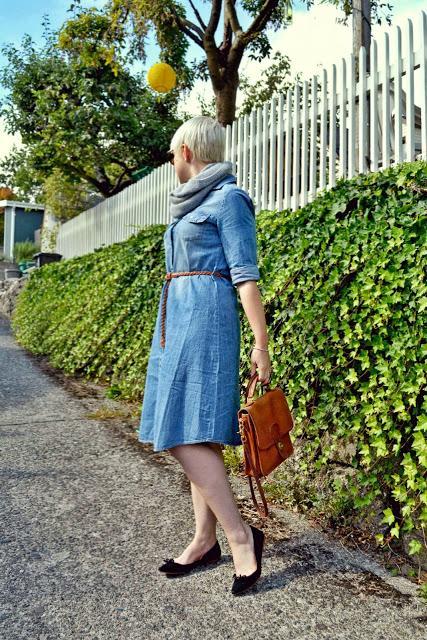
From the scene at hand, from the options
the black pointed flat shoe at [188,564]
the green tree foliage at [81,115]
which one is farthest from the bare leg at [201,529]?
the green tree foliage at [81,115]

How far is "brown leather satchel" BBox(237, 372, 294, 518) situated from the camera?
239 centimetres

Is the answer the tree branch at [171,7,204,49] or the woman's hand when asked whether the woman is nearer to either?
the woman's hand

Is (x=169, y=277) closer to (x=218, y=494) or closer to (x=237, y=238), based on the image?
(x=237, y=238)

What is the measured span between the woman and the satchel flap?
107 mm

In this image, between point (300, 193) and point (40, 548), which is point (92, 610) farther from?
point (300, 193)

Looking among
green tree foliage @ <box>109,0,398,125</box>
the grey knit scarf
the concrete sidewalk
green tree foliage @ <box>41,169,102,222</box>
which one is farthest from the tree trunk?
the grey knit scarf

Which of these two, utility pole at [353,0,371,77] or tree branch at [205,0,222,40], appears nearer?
utility pole at [353,0,371,77]

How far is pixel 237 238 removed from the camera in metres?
2.45

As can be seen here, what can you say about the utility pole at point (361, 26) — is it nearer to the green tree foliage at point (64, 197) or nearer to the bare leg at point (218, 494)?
the bare leg at point (218, 494)

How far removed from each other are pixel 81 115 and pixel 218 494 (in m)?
14.3

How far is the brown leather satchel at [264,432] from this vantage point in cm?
239

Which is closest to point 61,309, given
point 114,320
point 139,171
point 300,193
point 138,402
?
point 114,320

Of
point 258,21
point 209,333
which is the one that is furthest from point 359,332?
point 258,21

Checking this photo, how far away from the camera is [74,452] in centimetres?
445
